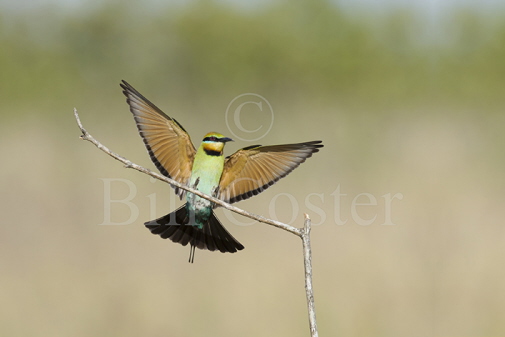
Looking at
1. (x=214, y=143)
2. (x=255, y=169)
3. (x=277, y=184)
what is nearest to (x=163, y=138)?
(x=214, y=143)

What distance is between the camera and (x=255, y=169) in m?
1.98

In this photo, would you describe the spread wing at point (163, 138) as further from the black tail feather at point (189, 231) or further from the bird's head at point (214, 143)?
the black tail feather at point (189, 231)

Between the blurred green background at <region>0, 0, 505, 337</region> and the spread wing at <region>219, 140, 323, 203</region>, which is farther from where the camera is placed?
the blurred green background at <region>0, 0, 505, 337</region>

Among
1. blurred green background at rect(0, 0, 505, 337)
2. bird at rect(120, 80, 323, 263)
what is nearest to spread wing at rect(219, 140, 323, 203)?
bird at rect(120, 80, 323, 263)

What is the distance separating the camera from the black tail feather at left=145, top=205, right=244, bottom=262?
6.56 feet

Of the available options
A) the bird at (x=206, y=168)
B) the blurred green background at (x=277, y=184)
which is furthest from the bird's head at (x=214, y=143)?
the blurred green background at (x=277, y=184)

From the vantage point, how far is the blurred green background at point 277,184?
3.13 m

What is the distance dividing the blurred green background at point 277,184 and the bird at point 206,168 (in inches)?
43.2

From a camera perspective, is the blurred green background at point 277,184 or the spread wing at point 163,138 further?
the blurred green background at point 277,184

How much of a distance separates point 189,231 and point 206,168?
0.82 ft

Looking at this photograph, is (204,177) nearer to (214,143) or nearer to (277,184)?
(214,143)

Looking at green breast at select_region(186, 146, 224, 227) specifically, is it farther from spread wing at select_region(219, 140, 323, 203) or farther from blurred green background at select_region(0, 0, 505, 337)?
blurred green background at select_region(0, 0, 505, 337)

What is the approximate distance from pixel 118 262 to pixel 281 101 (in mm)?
2515

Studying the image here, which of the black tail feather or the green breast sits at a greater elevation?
the green breast
